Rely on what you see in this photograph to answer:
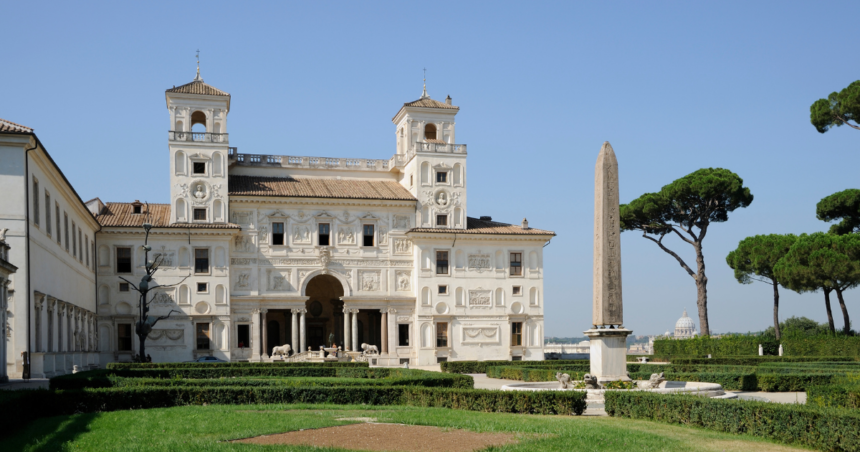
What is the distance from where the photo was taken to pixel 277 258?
50156mm

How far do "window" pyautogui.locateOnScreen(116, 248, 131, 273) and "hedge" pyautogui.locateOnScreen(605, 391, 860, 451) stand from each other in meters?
38.2

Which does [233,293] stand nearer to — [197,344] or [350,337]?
[197,344]

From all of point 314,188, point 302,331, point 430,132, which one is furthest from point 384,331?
point 430,132

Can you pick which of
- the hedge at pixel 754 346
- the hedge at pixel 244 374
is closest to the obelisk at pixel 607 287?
the hedge at pixel 244 374

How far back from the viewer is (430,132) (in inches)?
2186

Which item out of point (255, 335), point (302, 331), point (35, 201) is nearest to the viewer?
point (35, 201)

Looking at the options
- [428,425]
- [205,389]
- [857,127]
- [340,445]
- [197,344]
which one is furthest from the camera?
[197,344]

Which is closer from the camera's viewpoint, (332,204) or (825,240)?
(825,240)

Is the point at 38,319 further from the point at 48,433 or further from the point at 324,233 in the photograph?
the point at 324,233

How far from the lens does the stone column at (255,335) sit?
4875 cm

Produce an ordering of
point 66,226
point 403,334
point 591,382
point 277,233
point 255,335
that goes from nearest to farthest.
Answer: point 591,382
point 66,226
point 255,335
point 277,233
point 403,334

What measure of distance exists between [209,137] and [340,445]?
4093cm

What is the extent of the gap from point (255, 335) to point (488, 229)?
593 inches

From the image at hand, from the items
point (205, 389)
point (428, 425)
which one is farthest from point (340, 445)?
point (205, 389)
